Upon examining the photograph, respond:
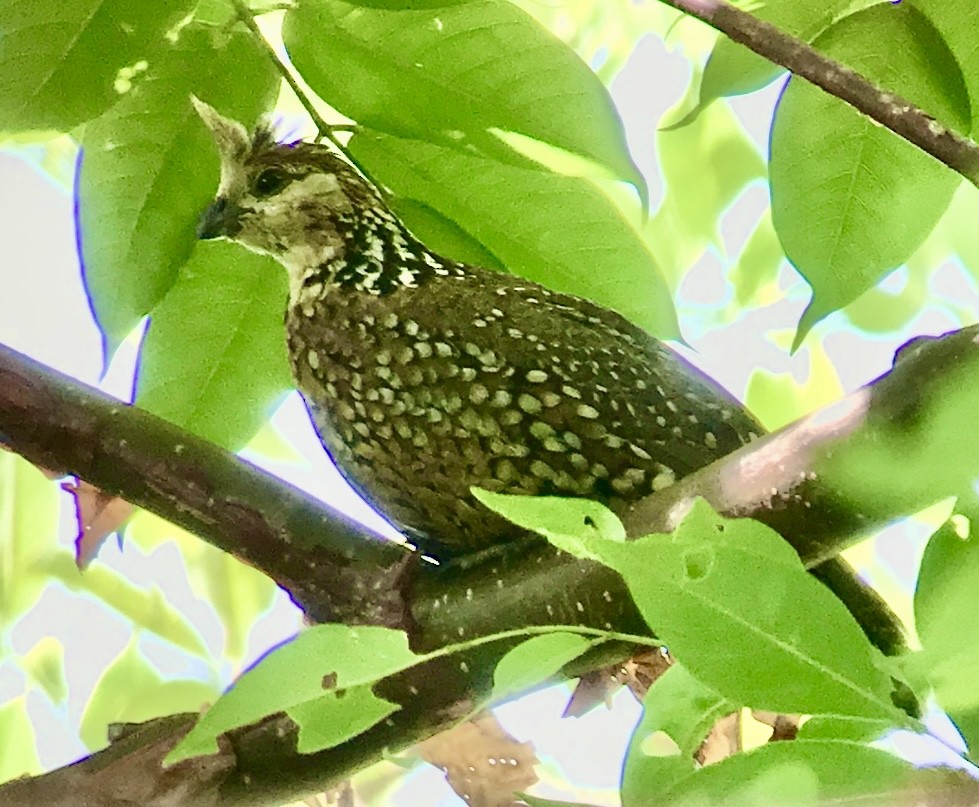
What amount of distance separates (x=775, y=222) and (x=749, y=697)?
1.27 feet

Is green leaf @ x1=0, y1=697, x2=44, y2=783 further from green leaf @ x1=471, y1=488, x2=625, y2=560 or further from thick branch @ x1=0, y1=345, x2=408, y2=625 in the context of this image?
green leaf @ x1=471, y1=488, x2=625, y2=560

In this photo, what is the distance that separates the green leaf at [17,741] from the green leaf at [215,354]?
444 mm

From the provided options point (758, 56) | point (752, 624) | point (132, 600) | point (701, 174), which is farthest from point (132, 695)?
point (752, 624)

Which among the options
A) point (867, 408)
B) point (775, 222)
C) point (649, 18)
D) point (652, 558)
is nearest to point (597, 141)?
point (775, 222)

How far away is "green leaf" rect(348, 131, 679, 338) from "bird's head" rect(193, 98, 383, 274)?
0.10 metres

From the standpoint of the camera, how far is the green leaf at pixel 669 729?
436mm

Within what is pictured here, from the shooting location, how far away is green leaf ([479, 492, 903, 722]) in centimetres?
36

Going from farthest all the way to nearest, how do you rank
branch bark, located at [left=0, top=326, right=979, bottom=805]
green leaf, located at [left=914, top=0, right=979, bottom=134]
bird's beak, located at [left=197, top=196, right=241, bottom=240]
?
1. bird's beak, located at [left=197, top=196, right=241, bottom=240]
2. green leaf, located at [left=914, top=0, right=979, bottom=134]
3. branch bark, located at [left=0, top=326, right=979, bottom=805]

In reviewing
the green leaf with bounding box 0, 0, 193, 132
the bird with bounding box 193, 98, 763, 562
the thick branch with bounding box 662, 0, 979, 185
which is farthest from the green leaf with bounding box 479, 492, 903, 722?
the green leaf with bounding box 0, 0, 193, 132

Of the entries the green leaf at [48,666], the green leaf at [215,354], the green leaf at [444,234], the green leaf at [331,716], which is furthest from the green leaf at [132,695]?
the green leaf at [331,716]

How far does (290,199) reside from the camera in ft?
3.00

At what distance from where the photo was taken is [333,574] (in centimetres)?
71

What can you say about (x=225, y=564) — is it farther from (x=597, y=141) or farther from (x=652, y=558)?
(x=652, y=558)

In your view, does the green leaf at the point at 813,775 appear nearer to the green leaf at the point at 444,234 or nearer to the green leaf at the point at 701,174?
the green leaf at the point at 444,234
